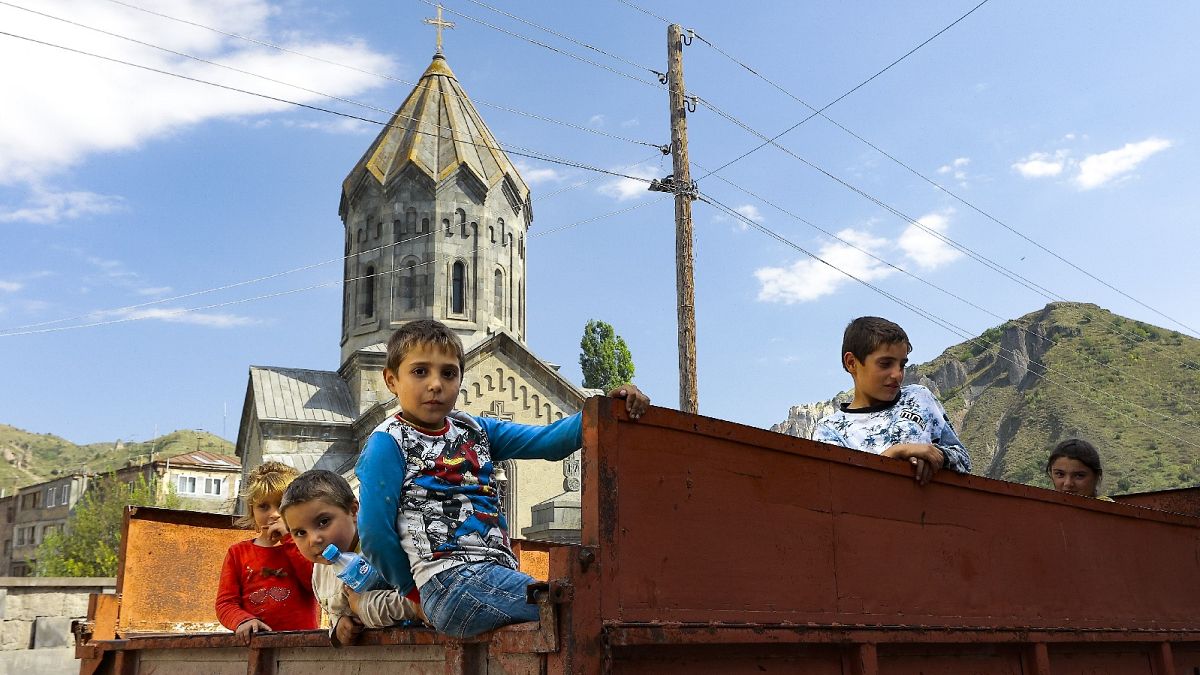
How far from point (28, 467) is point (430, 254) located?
111527 mm

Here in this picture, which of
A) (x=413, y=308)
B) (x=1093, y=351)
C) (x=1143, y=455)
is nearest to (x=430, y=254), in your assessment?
(x=413, y=308)

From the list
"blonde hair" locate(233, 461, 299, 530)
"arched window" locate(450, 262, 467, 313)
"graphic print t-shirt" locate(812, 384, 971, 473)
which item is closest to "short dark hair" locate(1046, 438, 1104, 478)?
"graphic print t-shirt" locate(812, 384, 971, 473)

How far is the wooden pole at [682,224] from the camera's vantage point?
16156 millimetres

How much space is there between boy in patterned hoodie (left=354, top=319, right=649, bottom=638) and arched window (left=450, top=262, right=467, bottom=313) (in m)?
28.4

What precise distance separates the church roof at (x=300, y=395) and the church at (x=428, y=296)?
4cm

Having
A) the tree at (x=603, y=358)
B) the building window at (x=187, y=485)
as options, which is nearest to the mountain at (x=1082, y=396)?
the tree at (x=603, y=358)

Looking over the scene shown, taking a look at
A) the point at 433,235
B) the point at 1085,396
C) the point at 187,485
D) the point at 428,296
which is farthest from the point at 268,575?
the point at 1085,396

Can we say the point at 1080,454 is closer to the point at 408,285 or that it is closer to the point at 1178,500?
the point at 1178,500

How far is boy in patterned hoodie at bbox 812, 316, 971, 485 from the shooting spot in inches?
162

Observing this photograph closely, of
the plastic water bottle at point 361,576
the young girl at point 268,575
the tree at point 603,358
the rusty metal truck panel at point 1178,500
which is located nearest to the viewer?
the plastic water bottle at point 361,576

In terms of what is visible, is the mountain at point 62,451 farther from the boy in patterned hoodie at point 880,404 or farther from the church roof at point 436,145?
the boy in patterned hoodie at point 880,404

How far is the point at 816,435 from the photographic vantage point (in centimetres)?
438

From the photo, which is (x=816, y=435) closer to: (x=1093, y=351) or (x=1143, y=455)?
(x=1143, y=455)

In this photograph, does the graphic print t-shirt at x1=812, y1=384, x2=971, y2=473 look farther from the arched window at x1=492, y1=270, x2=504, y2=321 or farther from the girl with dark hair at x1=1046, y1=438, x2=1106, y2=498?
the arched window at x1=492, y1=270, x2=504, y2=321
